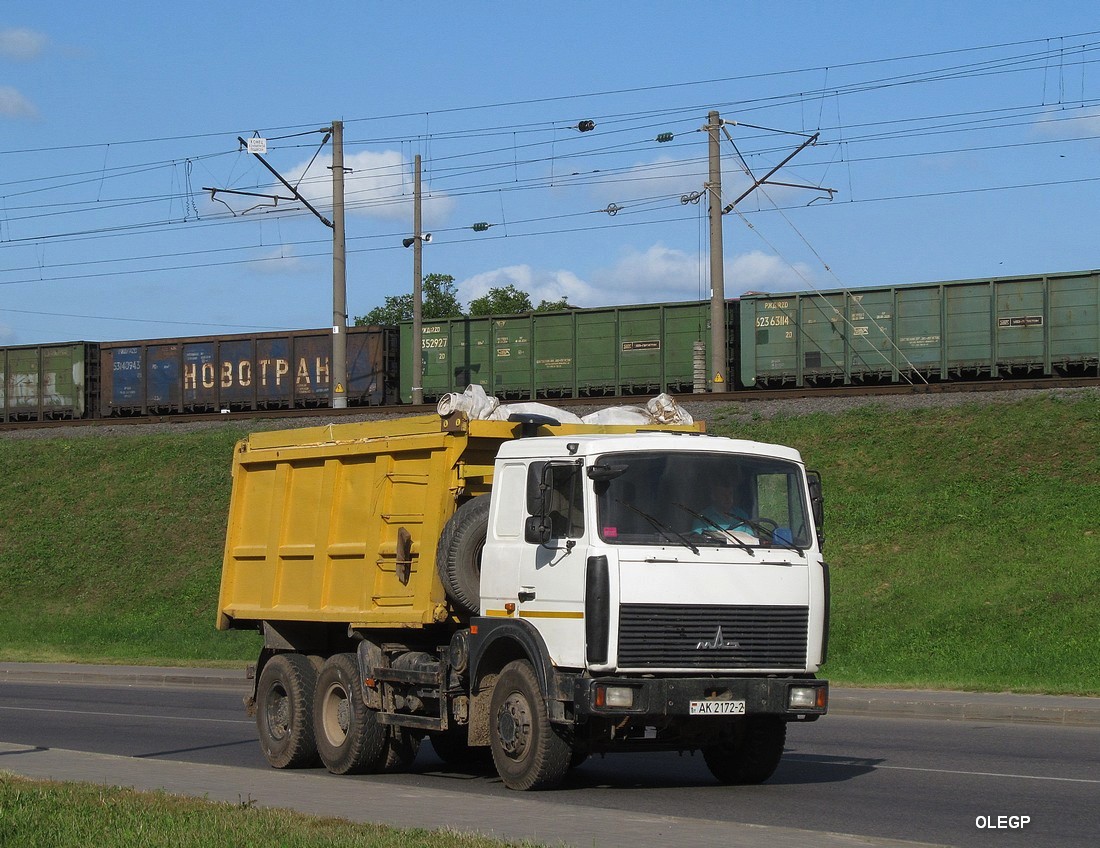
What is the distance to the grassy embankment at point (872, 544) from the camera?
21000 mm

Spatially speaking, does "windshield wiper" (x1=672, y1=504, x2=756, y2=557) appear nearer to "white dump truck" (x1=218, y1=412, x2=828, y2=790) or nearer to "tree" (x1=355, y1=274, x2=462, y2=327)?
"white dump truck" (x1=218, y1=412, x2=828, y2=790)

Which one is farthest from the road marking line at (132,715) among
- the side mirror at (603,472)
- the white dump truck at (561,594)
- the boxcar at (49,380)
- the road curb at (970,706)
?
the boxcar at (49,380)

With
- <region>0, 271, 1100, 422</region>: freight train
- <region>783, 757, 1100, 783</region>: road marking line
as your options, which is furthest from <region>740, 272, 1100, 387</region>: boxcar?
<region>783, 757, 1100, 783</region>: road marking line

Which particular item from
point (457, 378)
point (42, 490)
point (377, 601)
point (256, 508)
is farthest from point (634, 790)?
point (457, 378)

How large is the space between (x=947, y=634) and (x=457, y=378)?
2652 centimetres

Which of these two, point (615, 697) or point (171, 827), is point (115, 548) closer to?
point (615, 697)

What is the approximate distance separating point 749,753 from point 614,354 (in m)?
32.2

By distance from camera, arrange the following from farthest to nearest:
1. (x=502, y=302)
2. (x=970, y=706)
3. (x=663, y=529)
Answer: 1. (x=502, y=302)
2. (x=970, y=706)
3. (x=663, y=529)

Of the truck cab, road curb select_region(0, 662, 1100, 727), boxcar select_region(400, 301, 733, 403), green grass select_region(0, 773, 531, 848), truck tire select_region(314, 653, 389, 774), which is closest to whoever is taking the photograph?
green grass select_region(0, 773, 531, 848)

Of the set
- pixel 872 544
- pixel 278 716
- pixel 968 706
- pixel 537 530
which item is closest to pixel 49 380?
pixel 872 544

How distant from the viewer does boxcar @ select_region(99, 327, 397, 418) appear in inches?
1880

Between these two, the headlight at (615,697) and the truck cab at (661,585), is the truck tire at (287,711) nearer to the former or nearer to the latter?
the truck cab at (661,585)

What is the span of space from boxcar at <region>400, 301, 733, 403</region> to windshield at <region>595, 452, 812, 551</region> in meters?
29.7

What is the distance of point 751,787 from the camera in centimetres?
1163
